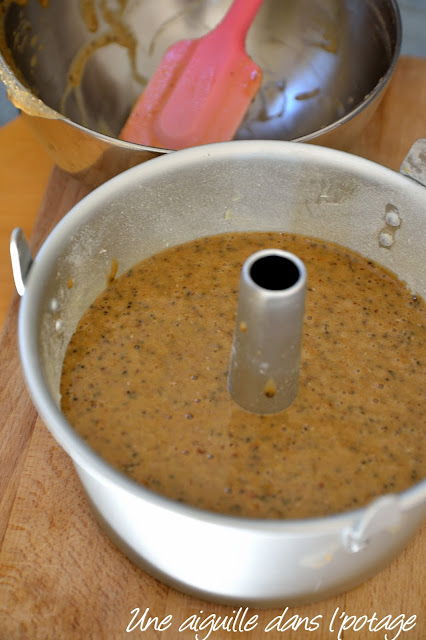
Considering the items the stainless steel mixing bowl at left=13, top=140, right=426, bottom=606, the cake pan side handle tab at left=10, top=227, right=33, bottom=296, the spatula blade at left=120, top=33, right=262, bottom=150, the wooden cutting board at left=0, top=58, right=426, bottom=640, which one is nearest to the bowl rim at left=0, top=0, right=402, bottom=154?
the stainless steel mixing bowl at left=13, top=140, right=426, bottom=606

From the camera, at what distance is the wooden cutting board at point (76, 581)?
33.2 inches

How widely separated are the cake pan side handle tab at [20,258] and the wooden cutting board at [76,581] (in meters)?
0.28

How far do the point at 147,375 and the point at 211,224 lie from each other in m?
0.26

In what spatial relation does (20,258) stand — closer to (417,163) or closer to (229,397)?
(229,397)

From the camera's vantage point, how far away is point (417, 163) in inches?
38.4

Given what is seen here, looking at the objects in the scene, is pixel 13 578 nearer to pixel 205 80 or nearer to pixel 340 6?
pixel 205 80

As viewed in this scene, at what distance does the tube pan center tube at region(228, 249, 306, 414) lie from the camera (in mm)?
715

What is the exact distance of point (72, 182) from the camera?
1.30 metres

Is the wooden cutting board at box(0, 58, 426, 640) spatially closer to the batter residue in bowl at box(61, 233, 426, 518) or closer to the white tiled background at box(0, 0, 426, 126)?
the batter residue in bowl at box(61, 233, 426, 518)

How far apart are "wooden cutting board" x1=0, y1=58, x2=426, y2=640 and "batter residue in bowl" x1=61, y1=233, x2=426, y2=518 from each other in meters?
0.14

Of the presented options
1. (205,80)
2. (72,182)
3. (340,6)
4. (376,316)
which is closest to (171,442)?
(376,316)

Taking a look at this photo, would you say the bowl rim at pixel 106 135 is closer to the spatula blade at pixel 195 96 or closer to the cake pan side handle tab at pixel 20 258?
the spatula blade at pixel 195 96

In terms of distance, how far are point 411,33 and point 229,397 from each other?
1830mm

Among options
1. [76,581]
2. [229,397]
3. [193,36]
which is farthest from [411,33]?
[76,581]
